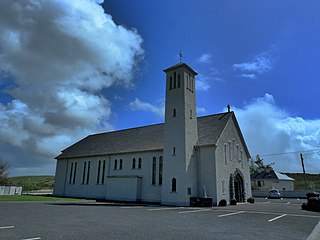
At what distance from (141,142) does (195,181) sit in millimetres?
10373

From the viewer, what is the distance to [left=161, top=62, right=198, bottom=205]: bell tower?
26000mm

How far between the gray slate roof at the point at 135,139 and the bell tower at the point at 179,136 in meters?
2.32

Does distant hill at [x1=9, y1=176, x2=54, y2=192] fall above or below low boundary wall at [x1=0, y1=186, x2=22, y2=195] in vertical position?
above

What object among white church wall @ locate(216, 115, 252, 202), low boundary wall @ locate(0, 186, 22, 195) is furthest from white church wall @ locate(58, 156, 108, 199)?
white church wall @ locate(216, 115, 252, 202)

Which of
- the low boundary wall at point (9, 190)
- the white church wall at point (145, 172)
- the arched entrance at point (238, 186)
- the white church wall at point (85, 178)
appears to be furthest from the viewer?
the low boundary wall at point (9, 190)

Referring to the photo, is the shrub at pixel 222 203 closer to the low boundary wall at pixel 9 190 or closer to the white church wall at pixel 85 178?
the white church wall at pixel 85 178

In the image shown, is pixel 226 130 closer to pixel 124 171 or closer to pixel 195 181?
pixel 195 181

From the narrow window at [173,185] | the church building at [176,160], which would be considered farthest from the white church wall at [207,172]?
the narrow window at [173,185]

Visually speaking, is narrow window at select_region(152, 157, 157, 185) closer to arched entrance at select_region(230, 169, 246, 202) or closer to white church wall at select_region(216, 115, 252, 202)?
white church wall at select_region(216, 115, 252, 202)

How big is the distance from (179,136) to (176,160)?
262cm

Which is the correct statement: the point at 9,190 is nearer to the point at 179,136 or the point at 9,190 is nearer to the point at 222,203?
the point at 179,136

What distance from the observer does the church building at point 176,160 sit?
26.6 meters

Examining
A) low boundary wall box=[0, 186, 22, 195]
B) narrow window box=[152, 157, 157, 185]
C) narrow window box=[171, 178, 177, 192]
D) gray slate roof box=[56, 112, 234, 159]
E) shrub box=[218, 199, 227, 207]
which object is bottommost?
shrub box=[218, 199, 227, 207]

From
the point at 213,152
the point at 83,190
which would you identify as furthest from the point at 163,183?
the point at 83,190
